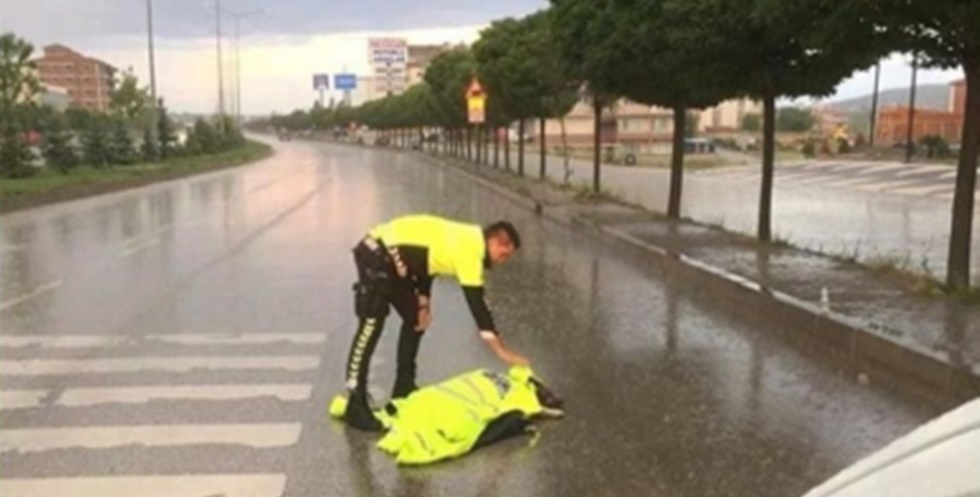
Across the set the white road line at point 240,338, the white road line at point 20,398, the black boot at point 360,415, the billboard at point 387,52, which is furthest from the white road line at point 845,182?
the billboard at point 387,52

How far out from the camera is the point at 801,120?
119 meters

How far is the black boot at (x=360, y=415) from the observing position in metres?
6.21

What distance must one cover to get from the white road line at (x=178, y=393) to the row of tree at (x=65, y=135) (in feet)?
88.8

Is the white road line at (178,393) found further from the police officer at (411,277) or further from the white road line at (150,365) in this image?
the police officer at (411,277)

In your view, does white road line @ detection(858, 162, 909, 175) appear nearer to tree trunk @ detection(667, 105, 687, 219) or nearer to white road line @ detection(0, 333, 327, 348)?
tree trunk @ detection(667, 105, 687, 219)

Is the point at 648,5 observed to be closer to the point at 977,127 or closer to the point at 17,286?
the point at 977,127

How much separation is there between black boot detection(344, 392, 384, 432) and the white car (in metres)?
4.38

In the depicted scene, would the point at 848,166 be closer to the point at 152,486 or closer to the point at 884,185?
the point at 884,185

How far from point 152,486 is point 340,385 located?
7.19 ft

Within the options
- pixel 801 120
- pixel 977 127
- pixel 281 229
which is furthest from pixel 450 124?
pixel 801 120

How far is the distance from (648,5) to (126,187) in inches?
860

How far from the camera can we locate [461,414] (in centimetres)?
587

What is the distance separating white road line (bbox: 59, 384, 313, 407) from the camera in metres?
6.90

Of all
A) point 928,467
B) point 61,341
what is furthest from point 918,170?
point 928,467
